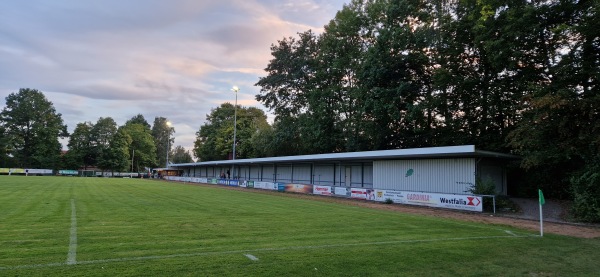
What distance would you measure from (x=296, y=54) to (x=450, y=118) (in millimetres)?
25125

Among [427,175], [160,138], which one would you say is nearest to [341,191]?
[427,175]

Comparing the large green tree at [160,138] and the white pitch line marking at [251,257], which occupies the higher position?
the large green tree at [160,138]

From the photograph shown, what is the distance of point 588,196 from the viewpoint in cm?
1650

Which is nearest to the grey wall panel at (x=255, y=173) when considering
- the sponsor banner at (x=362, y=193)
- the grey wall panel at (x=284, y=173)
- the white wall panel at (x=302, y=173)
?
the grey wall panel at (x=284, y=173)

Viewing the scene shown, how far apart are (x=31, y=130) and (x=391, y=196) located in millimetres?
91419

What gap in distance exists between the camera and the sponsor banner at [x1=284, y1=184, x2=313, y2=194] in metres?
32.8

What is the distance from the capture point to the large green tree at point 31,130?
8444 centimetres

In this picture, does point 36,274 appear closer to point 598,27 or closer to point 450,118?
point 598,27

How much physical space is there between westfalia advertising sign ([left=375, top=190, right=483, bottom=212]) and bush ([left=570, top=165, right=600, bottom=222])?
406 cm

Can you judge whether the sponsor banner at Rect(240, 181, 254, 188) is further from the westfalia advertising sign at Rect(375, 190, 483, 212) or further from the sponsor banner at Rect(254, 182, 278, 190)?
the westfalia advertising sign at Rect(375, 190, 483, 212)

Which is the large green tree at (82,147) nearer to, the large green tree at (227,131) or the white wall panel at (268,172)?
the large green tree at (227,131)

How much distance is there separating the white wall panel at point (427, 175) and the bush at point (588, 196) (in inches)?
223

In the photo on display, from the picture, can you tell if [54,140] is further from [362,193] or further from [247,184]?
[362,193]

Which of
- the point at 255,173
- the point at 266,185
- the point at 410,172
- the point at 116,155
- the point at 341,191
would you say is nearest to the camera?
the point at 410,172
